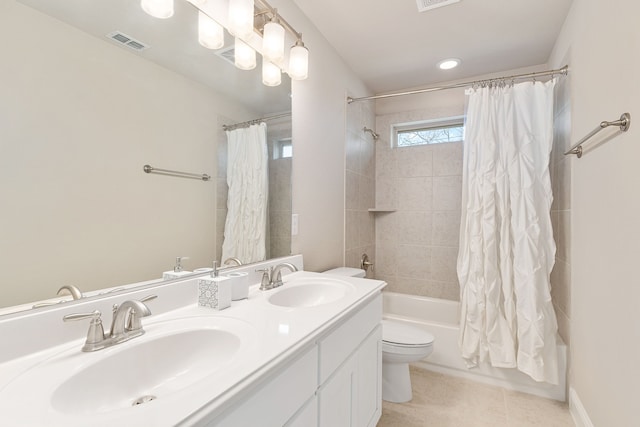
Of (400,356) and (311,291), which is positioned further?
(400,356)

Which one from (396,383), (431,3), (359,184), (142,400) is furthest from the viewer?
(359,184)

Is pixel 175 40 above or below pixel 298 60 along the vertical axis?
below

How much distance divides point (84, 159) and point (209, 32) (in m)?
0.77

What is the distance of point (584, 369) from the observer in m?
1.59

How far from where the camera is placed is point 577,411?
65.4 inches

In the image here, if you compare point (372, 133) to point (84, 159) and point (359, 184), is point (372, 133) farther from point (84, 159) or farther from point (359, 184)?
point (84, 159)

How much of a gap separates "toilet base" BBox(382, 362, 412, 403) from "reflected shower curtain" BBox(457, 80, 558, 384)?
20.1 inches

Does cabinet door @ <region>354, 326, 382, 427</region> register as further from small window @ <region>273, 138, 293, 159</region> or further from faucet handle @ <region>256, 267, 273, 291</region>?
small window @ <region>273, 138, 293, 159</region>

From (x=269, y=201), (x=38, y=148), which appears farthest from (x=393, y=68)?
(x=38, y=148)

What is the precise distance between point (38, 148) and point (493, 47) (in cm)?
271

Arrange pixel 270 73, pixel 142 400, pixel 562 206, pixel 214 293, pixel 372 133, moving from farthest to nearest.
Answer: pixel 372 133
pixel 562 206
pixel 270 73
pixel 214 293
pixel 142 400

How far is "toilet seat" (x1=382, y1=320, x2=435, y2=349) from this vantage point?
70.8 inches

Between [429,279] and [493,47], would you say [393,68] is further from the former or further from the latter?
[429,279]

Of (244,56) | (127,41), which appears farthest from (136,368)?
(244,56)
